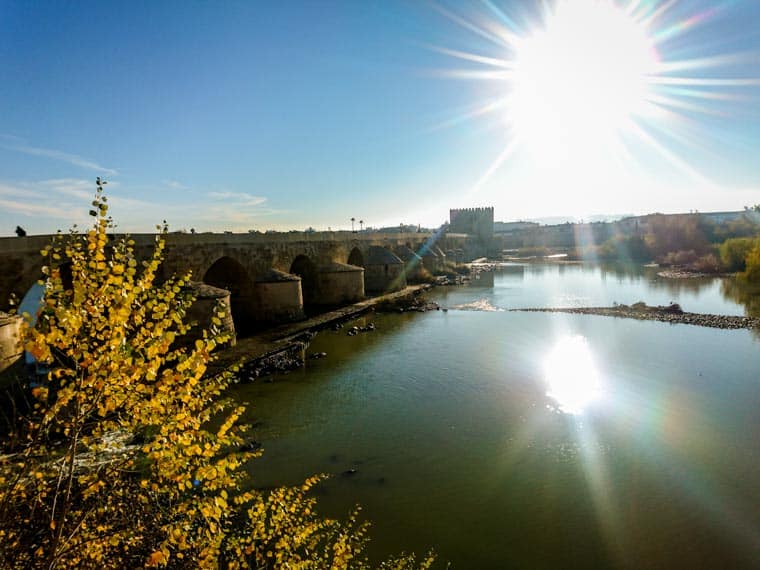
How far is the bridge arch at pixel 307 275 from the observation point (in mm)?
28109

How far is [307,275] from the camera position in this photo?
28641 mm

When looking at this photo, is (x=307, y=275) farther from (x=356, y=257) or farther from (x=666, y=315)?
(x=666, y=315)

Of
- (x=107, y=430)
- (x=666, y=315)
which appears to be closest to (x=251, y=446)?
(x=107, y=430)

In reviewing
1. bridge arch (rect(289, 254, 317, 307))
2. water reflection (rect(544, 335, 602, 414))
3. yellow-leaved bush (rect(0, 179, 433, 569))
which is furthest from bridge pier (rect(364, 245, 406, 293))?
yellow-leaved bush (rect(0, 179, 433, 569))

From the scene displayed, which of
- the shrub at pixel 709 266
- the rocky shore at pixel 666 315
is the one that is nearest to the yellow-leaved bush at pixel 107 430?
the rocky shore at pixel 666 315

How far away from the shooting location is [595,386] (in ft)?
44.5

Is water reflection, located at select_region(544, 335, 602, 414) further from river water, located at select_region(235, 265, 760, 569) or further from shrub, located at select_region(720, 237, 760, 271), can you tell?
shrub, located at select_region(720, 237, 760, 271)

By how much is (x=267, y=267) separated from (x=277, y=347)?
6949mm

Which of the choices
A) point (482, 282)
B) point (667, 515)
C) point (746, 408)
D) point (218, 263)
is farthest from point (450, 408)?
point (482, 282)

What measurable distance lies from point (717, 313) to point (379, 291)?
21452 millimetres

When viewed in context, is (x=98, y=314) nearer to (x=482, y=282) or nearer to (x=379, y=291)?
(x=379, y=291)

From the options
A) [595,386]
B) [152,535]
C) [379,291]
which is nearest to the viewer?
[152,535]

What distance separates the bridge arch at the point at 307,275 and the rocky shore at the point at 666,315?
44.4 feet

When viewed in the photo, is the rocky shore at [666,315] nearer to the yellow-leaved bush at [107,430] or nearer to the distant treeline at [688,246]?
the yellow-leaved bush at [107,430]
